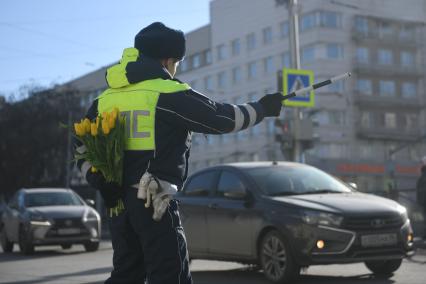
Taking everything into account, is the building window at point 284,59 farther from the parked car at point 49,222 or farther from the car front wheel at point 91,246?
the car front wheel at point 91,246

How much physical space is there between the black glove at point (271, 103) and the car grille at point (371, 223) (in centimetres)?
508

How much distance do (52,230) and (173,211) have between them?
1349cm

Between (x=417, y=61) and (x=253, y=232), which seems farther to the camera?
(x=417, y=61)

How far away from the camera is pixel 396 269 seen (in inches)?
394

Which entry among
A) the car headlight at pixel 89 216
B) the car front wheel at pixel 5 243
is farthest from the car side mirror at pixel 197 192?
the car front wheel at pixel 5 243

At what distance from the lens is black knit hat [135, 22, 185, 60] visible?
4.16m

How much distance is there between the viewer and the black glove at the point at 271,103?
170 inches

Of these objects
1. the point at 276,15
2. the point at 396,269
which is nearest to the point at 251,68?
the point at 276,15

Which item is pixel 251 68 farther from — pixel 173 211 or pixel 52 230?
pixel 173 211

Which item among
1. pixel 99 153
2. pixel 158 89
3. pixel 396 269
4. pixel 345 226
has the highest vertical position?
pixel 158 89

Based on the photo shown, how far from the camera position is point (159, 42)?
4.16m

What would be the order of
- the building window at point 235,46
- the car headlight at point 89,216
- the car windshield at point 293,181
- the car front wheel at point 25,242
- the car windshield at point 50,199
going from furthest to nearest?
the building window at point 235,46 < the car windshield at point 50,199 < the car headlight at point 89,216 < the car front wheel at point 25,242 < the car windshield at point 293,181

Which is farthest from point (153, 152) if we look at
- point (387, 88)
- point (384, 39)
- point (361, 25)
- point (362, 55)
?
point (387, 88)

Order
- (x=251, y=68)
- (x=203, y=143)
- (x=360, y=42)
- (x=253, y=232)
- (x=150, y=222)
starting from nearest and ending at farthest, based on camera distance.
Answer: (x=150, y=222) < (x=253, y=232) < (x=360, y=42) < (x=251, y=68) < (x=203, y=143)
